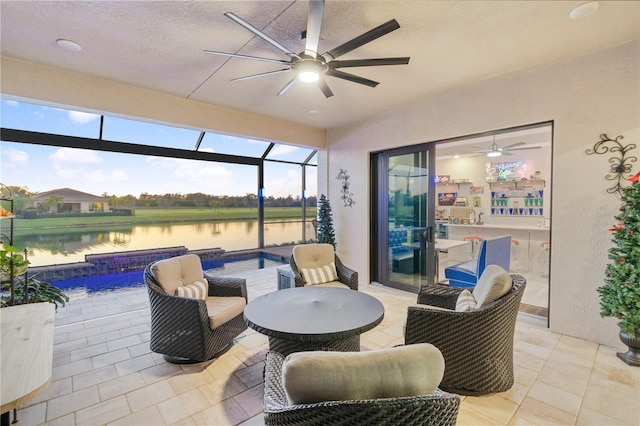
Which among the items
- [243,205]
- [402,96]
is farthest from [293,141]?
[243,205]

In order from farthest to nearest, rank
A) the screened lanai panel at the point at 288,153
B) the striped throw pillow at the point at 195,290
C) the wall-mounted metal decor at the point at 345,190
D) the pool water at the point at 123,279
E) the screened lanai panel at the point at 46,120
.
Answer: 1. the screened lanai panel at the point at 288,153
2. the wall-mounted metal decor at the point at 345,190
3. the pool water at the point at 123,279
4. the screened lanai panel at the point at 46,120
5. the striped throw pillow at the point at 195,290

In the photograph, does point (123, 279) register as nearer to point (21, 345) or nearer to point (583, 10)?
point (21, 345)

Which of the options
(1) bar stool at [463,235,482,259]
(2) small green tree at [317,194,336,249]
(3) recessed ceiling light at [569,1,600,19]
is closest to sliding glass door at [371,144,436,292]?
(2) small green tree at [317,194,336,249]

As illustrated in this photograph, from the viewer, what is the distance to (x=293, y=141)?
17.4 feet

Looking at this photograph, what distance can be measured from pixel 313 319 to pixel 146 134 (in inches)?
191

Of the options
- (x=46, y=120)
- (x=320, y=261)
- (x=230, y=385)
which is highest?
(x=46, y=120)

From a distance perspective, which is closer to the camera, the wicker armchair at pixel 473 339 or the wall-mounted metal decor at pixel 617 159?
the wicker armchair at pixel 473 339

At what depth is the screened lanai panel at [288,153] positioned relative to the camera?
6.80 meters

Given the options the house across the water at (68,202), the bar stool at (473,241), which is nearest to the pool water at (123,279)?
the house across the water at (68,202)

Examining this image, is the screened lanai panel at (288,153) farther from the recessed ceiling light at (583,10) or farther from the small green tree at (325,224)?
the recessed ceiling light at (583,10)

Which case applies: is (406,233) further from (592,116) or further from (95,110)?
(95,110)

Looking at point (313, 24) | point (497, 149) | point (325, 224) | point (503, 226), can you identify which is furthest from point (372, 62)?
point (503, 226)

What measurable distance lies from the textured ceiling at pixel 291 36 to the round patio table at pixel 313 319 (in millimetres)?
2328

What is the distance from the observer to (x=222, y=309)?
270 centimetres
